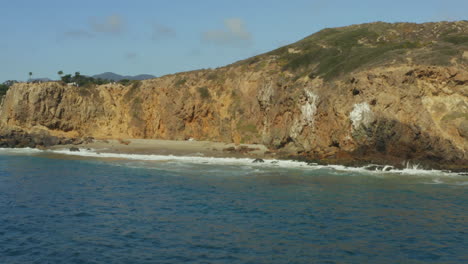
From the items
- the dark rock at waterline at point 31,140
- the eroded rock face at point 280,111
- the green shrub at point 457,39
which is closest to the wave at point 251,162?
the eroded rock face at point 280,111

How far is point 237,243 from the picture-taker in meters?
16.9

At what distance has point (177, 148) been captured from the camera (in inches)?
2063

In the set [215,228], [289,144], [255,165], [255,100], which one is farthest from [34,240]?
[255,100]

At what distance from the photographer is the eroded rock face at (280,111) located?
37.7 m

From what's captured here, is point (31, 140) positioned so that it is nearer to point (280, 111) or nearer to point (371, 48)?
point (280, 111)

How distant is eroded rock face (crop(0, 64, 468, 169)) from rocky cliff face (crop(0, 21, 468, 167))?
0.30ft

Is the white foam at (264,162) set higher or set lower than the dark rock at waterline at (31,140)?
lower

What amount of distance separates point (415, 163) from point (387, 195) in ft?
38.8

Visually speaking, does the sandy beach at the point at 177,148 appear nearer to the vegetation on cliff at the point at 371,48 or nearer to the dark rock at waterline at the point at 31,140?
the dark rock at waterline at the point at 31,140

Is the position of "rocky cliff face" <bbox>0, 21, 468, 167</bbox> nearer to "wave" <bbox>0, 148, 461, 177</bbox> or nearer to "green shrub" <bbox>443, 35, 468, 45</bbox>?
"green shrub" <bbox>443, 35, 468, 45</bbox>

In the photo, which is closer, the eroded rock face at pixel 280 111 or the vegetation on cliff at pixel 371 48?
the eroded rock face at pixel 280 111

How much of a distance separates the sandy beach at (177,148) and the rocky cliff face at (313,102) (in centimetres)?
266


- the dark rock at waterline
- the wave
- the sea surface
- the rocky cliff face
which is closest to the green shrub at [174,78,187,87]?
the rocky cliff face

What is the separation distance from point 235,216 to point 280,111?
30177 millimetres
